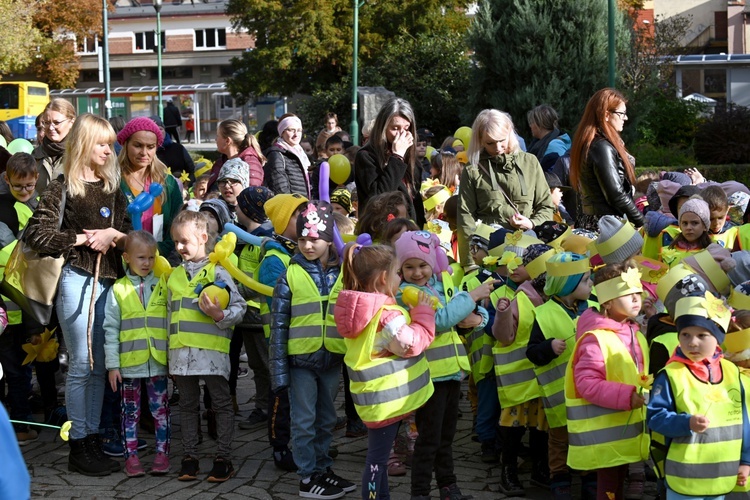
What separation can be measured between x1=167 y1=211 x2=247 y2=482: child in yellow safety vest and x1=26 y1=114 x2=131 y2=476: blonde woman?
0.44 metres

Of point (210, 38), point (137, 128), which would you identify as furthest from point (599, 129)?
point (210, 38)

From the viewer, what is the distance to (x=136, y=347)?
6.40m

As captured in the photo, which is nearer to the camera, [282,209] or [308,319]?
[308,319]

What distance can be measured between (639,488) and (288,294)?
2.27 meters

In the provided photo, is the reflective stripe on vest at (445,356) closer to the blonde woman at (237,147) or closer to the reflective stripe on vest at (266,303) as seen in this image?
the reflective stripe on vest at (266,303)

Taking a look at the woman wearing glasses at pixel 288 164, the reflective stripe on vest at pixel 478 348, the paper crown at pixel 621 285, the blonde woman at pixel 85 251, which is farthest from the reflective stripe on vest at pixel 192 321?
the paper crown at pixel 621 285

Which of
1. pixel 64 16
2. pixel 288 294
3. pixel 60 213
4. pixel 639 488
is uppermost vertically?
pixel 64 16

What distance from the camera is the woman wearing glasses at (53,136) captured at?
7.52m

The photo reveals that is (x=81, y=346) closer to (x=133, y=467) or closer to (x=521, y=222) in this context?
(x=133, y=467)

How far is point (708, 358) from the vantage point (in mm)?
4547

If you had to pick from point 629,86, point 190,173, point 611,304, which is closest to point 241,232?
point 611,304

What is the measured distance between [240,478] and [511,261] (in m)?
2.12

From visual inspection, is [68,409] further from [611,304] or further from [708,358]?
[708,358]

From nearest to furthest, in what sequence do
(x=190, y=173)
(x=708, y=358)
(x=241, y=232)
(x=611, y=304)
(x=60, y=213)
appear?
(x=708, y=358)
(x=611, y=304)
(x=60, y=213)
(x=241, y=232)
(x=190, y=173)
